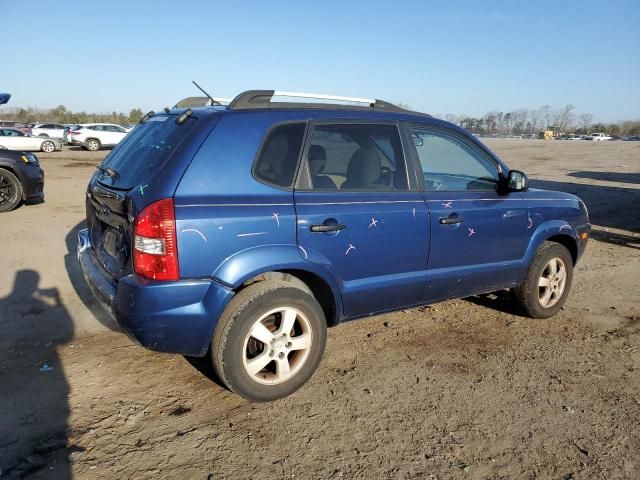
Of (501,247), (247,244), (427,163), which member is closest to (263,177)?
(247,244)

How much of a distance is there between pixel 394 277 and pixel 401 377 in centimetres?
70

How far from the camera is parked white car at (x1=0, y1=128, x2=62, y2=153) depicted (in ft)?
78.2

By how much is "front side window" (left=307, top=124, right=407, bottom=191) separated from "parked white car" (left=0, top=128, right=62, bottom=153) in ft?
79.0

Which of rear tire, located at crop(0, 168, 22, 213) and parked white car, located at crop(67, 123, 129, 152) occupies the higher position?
parked white car, located at crop(67, 123, 129, 152)

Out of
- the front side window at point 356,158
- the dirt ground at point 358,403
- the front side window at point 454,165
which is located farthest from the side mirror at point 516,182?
the dirt ground at point 358,403

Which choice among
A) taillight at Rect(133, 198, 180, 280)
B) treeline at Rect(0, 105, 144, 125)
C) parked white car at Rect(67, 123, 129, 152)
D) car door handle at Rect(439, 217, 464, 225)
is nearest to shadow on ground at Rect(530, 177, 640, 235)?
car door handle at Rect(439, 217, 464, 225)

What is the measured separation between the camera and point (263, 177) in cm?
311

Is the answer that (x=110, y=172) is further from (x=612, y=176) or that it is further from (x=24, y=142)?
(x=24, y=142)

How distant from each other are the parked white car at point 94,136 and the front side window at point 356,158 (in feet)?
89.1

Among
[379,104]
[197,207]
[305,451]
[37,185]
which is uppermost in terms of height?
[379,104]

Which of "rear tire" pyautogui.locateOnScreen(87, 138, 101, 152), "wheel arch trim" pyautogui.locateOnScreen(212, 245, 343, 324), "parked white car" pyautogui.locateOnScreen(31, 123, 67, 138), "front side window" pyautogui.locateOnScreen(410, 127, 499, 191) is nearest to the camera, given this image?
"wheel arch trim" pyautogui.locateOnScreen(212, 245, 343, 324)

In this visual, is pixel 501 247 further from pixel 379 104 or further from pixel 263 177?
pixel 263 177

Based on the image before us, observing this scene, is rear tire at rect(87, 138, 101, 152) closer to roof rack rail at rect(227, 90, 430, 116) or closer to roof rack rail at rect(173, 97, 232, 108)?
roof rack rail at rect(173, 97, 232, 108)

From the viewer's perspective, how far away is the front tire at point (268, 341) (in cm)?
300
